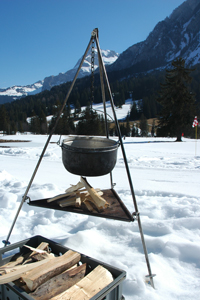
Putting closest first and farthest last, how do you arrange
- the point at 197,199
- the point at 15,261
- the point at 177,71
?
1. the point at 15,261
2. the point at 197,199
3. the point at 177,71

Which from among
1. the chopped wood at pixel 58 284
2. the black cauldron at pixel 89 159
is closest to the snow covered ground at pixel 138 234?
the chopped wood at pixel 58 284

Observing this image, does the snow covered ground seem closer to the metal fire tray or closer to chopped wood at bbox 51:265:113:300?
chopped wood at bbox 51:265:113:300

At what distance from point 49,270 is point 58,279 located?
0.35 feet

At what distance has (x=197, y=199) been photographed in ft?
13.4

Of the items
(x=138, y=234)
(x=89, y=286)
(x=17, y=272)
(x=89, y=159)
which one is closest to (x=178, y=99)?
(x=138, y=234)

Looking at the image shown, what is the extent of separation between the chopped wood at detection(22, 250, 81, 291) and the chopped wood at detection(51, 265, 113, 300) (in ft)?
0.72

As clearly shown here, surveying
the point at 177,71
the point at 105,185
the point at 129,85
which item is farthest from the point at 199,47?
the point at 105,185

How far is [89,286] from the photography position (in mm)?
1685

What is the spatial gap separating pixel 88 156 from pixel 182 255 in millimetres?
1660

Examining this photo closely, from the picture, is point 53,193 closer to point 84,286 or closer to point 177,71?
point 84,286

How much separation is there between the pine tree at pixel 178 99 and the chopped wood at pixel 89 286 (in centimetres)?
2332

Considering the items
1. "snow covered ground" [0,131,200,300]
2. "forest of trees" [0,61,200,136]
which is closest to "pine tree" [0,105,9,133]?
"forest of trees" [0,61,200,136]

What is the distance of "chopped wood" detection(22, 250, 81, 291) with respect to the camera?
1.67 metres

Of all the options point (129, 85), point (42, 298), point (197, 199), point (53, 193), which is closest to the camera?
point (42, 298)
